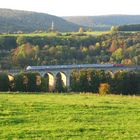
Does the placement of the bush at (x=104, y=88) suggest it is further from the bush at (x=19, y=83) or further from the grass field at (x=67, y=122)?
the grass field at (x=67, y=122)

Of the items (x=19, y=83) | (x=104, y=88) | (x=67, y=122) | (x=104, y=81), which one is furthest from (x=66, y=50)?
(x=67, y=122)

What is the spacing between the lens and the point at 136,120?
21.6 m

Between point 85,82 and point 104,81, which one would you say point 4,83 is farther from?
point 104,81

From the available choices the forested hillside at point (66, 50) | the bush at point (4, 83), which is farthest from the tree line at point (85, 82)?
the forested hillside at point (66, 50)

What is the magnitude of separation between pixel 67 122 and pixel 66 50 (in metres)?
103

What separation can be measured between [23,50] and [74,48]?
19136 millimetres

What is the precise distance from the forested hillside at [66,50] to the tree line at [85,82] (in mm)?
38505

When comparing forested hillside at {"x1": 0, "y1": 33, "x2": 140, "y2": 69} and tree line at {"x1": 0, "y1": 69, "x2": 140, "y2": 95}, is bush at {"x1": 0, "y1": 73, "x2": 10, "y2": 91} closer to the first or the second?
tree line at {"x1": 0, "y1": 69, "x2": 140, "y2": 95}

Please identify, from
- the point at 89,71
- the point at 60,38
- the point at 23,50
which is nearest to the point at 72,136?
the point at 89,71

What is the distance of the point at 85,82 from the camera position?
225 ft

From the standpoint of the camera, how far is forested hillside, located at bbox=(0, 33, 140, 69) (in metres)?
Answer: 114

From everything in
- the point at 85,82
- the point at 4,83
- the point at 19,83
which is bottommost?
the point at 85,82

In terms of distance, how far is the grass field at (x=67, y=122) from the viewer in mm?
17344

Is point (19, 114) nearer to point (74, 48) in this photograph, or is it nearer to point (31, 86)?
point (31, 86)
